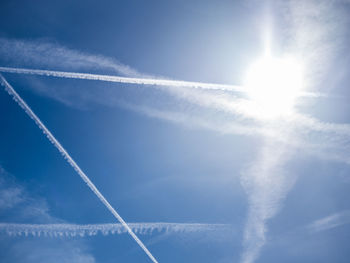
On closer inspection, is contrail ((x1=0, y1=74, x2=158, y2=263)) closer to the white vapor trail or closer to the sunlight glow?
the white vapor trail

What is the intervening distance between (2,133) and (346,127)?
937cm

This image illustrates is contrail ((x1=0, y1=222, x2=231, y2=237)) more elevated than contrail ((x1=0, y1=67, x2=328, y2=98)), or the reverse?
contrail ((x1=0, y1=67, x2=328, y2=98))

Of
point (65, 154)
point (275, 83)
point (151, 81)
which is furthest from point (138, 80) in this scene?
point (275, 83)

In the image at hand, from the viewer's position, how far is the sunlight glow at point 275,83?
17.7ft

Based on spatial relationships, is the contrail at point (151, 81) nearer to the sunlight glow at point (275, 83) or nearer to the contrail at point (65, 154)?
the sunlight glow at point (275, 83)

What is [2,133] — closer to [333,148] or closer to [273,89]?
[273,89]

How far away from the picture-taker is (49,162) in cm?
593

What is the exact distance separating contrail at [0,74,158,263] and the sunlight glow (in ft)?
16.6

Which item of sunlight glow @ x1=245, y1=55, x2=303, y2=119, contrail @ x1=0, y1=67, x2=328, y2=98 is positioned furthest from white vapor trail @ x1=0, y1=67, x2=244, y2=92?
sunlight glow @ x1=245, y1=55, x2=303, y2=119

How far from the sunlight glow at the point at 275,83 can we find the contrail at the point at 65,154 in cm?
507

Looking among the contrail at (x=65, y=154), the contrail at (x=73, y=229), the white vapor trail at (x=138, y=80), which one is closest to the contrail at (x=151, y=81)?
the white vapor trail at (x=138, y=80)

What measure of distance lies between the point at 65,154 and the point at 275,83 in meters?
5.95

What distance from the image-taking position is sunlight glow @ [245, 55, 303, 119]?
5.40 metres

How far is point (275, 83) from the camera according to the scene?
215 inches
